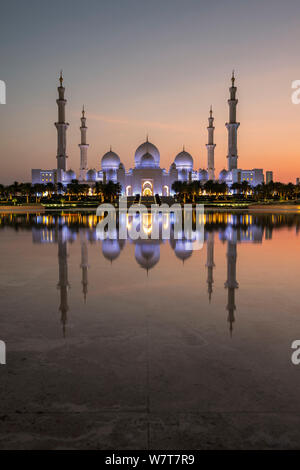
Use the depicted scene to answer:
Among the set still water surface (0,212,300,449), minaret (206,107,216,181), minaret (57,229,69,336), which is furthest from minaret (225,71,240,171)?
still water surface (0,212,300,449)

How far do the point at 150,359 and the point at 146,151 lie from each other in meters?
61.9

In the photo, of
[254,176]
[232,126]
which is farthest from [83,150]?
[254,176]

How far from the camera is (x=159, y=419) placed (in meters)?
→ 2.30

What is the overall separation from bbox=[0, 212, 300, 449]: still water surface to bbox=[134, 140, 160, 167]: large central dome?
5830 centimetres

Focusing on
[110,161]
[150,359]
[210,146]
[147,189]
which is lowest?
[150,359]

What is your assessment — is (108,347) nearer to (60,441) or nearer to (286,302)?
(60,441)

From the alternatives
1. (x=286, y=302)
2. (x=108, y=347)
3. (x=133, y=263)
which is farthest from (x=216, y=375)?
(x=133, y=263)

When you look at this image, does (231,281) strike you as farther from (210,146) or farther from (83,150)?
(83,150)

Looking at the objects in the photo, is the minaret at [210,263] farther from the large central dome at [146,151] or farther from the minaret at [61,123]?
the large central dome at [146,151]

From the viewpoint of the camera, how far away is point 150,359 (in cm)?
312

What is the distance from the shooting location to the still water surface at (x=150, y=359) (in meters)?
2.23

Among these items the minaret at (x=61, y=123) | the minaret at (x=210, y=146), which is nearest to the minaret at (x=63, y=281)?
the minaret at (x=61, y=123)

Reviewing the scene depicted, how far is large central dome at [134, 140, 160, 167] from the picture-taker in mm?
63281

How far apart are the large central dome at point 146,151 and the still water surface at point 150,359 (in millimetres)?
58299
